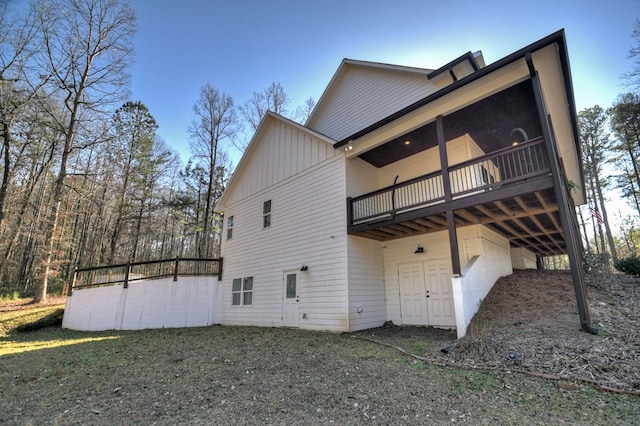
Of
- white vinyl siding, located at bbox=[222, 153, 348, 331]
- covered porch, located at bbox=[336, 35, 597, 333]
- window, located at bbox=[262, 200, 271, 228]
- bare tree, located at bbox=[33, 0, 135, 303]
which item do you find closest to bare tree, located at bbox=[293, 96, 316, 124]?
bare tree, located at bbox=[33, 0, 135, 303]

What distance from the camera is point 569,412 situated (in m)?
3.22

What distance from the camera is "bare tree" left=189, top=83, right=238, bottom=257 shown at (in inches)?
844

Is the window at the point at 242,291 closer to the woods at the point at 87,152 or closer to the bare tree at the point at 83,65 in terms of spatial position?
the woods at the point at 87,152

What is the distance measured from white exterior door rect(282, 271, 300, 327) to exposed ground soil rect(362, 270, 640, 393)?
2.74 metres

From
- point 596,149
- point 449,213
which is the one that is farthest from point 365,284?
point 596,149

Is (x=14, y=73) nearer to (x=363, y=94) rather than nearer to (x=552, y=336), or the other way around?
(x=363, y=94)

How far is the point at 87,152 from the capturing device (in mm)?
Answer: 20125

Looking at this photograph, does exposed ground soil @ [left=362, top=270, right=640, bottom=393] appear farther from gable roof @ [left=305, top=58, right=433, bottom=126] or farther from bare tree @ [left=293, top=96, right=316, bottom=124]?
bare tree @ [left=293, top=96, right=316, bottom=124]

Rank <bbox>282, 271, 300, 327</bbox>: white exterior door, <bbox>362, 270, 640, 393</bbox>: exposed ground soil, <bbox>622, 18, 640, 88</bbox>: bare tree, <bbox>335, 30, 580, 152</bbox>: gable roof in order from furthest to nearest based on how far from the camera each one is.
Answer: <bbox>622, 18, 640, 88</bbox>: bare tree
<bbox>282, 271, 300, 327</bbox>: white exterior door
<bbox>335, 30, 580, 152</bbox>: gable roof
<bbox>362, 270, 640, 393</bbox>: exposed ground soil

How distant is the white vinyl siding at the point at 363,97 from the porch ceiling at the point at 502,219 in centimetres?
455

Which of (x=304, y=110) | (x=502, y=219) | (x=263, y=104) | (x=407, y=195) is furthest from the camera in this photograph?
(x=304, y=110)

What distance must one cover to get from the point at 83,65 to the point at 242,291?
14619 millimetres

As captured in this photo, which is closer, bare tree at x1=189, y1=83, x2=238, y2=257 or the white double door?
the white double door

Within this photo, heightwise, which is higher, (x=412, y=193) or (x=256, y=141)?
(x=256, y=141)
